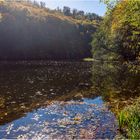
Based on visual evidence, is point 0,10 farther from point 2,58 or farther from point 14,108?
point 14,108

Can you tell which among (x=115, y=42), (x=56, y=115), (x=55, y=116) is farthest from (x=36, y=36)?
(x=55, y=116)

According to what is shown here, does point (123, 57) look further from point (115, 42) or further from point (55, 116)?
point (55, 116)

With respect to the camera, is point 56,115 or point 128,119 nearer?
point 128,119

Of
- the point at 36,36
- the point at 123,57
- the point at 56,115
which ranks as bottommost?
the point at 123,57

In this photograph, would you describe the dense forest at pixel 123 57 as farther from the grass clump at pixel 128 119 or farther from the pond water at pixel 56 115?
the pond water at pixel 56 115

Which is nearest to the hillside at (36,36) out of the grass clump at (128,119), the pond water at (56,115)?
the pond water at (56,115)

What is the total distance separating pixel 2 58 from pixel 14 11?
3625 centimetres

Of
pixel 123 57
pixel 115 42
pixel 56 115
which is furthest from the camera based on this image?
pixel 123 57

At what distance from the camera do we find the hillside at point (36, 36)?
12938 cm

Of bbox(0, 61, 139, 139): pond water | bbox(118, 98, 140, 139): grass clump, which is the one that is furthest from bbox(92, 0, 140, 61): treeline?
bbox(118, 98, 140, 139): grass clump

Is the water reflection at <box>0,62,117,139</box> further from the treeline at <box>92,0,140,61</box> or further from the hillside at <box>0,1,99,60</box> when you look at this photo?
the hillside at <box>0,1,99,60</box>

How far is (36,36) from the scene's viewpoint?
494 feet

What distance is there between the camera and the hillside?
424ft

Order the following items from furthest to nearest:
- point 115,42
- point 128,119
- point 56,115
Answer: point 115,42
point 56,115
point 128,119
